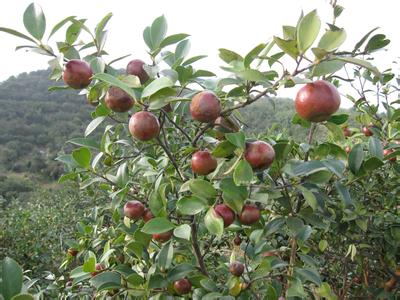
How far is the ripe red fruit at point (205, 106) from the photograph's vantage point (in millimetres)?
989

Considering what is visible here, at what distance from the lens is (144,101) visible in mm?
1059

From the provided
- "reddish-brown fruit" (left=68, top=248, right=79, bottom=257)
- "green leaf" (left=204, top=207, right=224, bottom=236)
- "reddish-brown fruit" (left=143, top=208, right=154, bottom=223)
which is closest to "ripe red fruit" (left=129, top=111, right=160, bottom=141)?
"green leaf" (left=204, top=207, right=224, bottom=236)

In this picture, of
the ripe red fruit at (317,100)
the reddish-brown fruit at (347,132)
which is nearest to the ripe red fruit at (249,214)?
the ripe red fruit at (317,100)

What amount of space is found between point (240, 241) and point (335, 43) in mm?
1329

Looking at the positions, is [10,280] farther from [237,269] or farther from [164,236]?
[237,269]

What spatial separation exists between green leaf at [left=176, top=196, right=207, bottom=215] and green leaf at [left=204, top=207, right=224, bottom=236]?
0.11 ft

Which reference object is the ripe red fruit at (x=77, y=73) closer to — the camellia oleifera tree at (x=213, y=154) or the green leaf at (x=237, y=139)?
the camellia oleifera tree at (x=213, y=154)

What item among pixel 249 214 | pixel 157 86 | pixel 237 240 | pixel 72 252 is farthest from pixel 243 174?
pixel 72 252

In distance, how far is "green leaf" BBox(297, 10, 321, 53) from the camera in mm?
863

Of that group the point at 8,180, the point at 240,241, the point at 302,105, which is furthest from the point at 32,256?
the point at 8,180

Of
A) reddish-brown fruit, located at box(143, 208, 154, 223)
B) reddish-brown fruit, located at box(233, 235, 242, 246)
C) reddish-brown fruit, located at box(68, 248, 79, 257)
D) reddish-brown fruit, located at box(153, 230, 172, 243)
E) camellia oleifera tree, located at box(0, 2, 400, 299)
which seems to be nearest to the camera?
camellia oleifera tree, located at box(0, 2, 400, 299)

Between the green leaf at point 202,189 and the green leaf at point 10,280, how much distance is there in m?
0.44

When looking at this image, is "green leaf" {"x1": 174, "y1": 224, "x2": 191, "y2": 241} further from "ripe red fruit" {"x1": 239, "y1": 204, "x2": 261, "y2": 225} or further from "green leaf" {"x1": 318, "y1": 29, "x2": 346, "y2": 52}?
"green leaf" {"x1": 318, "y1": 29, "x2": 346, "y2": 52}

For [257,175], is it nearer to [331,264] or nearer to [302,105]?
[302,105]
